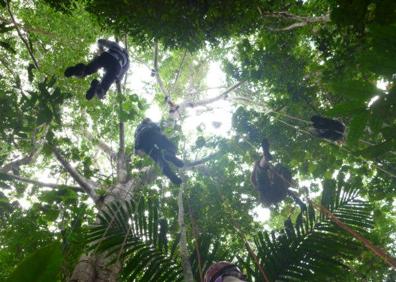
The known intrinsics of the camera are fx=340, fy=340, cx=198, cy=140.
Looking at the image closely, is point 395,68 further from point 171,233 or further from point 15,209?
point 15,209

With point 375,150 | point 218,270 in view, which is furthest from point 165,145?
point 375,150

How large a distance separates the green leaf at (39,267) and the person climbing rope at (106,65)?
493 cm

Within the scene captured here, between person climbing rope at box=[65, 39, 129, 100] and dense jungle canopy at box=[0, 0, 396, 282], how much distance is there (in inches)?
12.9

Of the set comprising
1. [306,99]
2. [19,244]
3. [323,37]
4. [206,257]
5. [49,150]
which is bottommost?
[206,257]

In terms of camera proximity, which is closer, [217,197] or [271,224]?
[217,197]

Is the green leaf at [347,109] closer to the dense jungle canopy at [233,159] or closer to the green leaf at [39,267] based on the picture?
the dense jungle canopy at [233,159]

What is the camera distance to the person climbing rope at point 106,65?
5.12 meters

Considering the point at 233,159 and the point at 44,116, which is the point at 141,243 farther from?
the point at 233,159

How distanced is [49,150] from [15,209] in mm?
1300

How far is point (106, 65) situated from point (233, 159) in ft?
9.63

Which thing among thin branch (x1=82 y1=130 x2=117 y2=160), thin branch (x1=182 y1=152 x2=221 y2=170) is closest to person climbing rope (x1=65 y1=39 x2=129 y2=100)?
thin branch (x1=182 y1=152 x2=221 y2=170)

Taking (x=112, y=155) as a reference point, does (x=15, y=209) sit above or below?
below

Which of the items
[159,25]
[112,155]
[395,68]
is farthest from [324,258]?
[112,155]

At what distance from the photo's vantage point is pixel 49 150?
553cm
